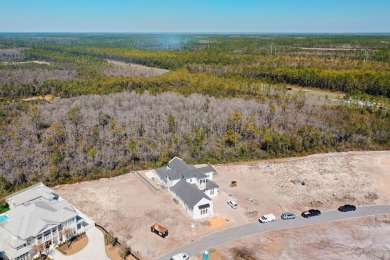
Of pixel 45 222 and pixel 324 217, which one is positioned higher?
pixel 45 222

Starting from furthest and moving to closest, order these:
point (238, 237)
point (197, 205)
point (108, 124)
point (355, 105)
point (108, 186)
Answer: point (355, 105) → point (108, 124) → point (108, 186) → point (197, 205) → point (238, 237)

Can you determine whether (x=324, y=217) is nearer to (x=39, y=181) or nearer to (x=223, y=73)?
(x=39, y=181)

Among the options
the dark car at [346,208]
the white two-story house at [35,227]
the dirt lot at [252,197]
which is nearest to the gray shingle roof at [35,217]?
the white two-story house at [35,227]

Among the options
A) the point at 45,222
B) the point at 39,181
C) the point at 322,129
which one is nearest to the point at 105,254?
the point at 45,222

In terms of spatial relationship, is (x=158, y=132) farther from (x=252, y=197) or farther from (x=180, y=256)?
(x=180, y=256)

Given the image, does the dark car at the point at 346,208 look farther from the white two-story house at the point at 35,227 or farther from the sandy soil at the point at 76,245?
the white two-story house at the point at 35,227

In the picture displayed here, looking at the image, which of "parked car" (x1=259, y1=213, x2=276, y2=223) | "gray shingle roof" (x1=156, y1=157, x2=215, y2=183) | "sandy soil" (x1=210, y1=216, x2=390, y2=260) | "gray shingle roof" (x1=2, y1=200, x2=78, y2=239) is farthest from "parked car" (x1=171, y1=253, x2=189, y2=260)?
"gray shingle roof" (x1=156, y1=157, x2=215, y2=183)
